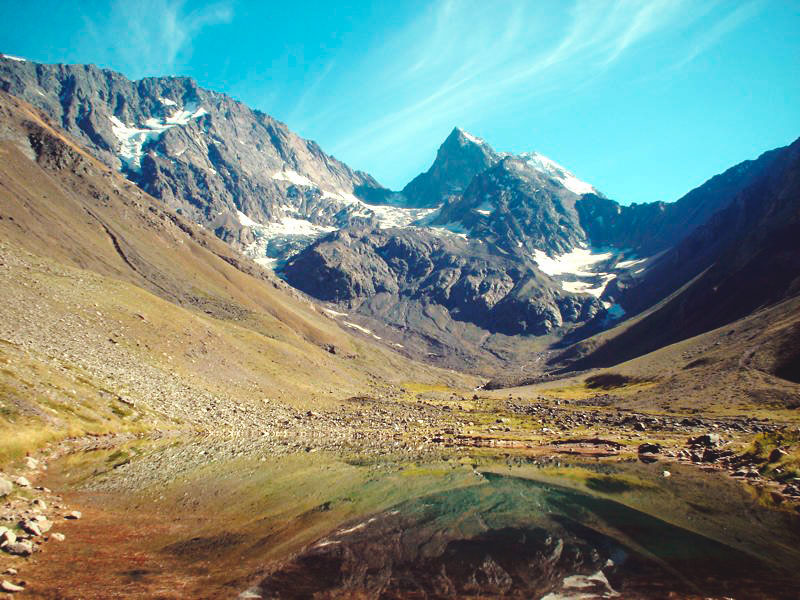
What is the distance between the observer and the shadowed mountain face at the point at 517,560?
15836 millimetres

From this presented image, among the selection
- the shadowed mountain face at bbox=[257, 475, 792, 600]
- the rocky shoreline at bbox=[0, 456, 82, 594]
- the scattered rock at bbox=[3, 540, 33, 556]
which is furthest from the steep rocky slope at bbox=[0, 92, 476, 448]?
the shadowed mountain face at bbox=[257, 475, 792, 600]

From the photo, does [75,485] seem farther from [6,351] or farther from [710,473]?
[710,473]

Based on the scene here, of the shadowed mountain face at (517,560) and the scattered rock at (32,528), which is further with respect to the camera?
the scattered rock at (32,528)

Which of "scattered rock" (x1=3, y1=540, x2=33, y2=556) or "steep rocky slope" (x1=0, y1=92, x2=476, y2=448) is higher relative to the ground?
"steep rocky slope" (x1=0, y1=92, x2=476, y2=448)

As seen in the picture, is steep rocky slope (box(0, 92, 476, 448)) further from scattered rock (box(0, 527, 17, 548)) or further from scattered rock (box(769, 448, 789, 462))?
scattered rock (box(769, 448, 789, 462))

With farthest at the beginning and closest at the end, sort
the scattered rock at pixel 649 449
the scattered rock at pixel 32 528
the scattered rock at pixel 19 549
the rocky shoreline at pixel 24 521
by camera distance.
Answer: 1. the scattered rock at pixel 649 449
2. the scattered rock at pixel 32 528
3. the scattered rock at pixel 19 549
4. the rocky shoreline at pixel 24 521

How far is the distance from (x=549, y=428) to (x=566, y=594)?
64729mm

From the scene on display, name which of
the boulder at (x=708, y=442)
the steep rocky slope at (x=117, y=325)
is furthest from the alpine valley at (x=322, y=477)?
the steep rocky slope at (x=117, y=325)

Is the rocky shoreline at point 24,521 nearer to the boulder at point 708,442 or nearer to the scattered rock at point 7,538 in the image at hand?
the scattered rock at point 7,538

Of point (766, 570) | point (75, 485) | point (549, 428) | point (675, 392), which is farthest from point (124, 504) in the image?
point (675, 392)

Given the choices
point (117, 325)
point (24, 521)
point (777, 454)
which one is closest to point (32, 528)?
point (24, 521)

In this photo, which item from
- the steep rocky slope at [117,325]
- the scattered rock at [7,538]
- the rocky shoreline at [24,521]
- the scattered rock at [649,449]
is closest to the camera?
the rocky shoreline at [24,521]

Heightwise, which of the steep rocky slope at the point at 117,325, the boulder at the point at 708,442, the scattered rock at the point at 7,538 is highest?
the steep rocky slope at the point at 117,325

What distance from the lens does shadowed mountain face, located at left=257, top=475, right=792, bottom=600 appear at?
15.8 meters
